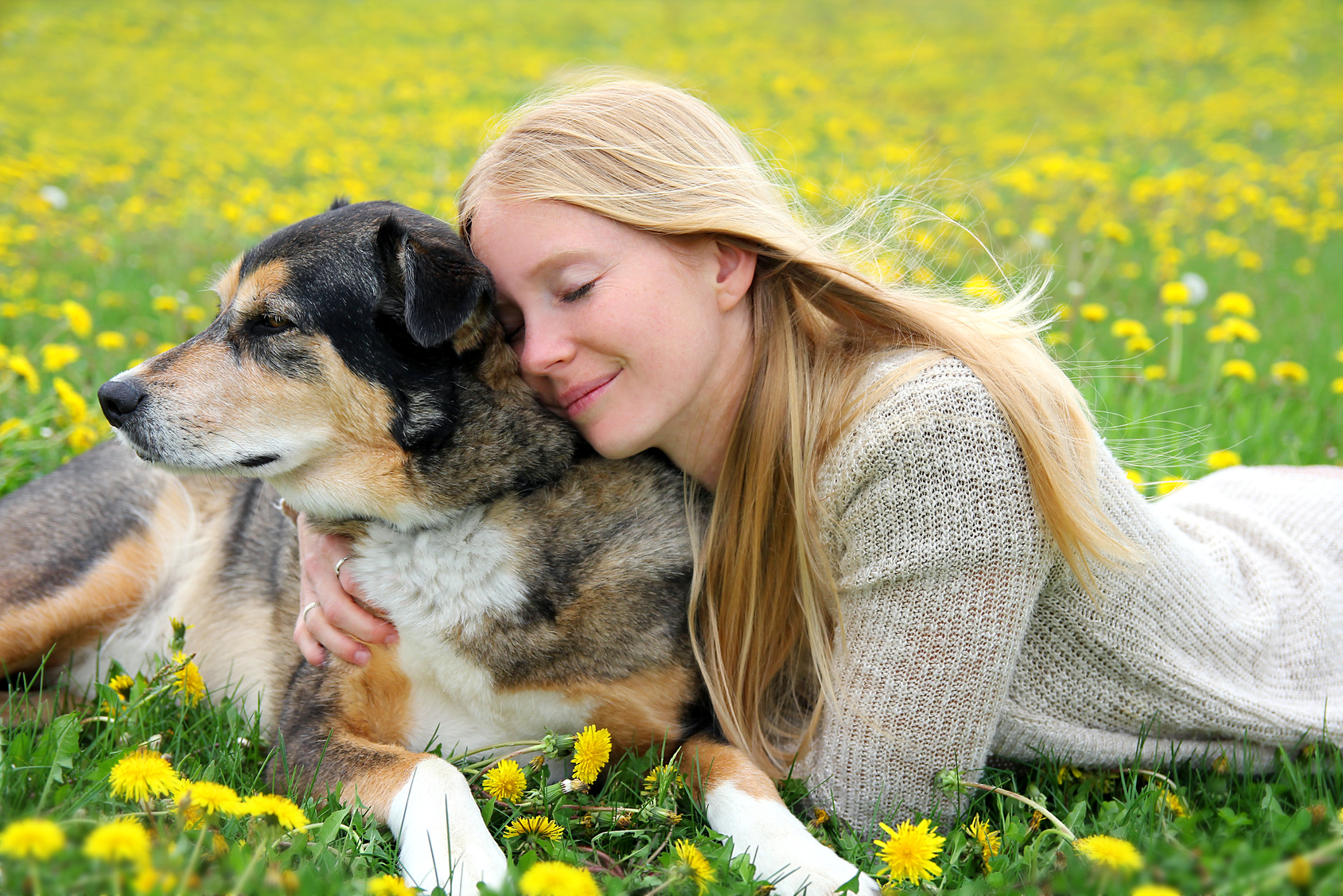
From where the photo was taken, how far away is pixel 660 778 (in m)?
2.29

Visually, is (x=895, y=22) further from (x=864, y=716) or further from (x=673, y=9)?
(x=864, y=716)

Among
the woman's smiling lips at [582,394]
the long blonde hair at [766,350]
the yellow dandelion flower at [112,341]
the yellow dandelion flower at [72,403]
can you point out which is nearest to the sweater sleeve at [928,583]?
the long blonde hair at [766,350]

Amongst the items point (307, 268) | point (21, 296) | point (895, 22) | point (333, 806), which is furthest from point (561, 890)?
point (895, 22)

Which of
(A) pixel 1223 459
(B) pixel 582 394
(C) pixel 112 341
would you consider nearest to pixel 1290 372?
(A) pixel 1223 459

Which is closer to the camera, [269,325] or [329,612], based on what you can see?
[269,325]

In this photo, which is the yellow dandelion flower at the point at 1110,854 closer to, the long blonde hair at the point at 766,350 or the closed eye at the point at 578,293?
the long blonde hair at the point at 766,350

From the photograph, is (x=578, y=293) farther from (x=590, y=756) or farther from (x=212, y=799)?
(x=212, y=799)

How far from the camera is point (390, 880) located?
1.60 meters

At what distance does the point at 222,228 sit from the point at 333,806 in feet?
24.1

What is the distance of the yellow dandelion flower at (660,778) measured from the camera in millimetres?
2268

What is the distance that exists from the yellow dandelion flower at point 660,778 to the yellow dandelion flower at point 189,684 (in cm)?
128

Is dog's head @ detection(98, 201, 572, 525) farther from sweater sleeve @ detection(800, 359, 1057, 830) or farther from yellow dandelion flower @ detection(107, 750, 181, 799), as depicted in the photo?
yellow dandelion flower @ detection(107, 750, 181, 799)

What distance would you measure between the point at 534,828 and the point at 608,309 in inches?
49.6

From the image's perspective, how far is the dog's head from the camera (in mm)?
2633
